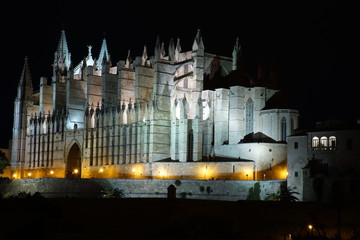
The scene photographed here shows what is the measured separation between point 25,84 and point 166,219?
4240cm

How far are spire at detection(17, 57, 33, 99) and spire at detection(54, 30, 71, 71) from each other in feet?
10.6

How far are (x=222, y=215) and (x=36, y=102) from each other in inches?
1862

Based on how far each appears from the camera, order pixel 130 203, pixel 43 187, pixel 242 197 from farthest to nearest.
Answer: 1. pixel 43 187
2. pixel 242 197
3. pixel 130 203

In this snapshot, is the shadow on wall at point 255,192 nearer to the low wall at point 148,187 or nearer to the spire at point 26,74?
the low wall at point 148,187

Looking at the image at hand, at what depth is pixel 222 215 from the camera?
4866cm

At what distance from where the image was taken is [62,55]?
90375 mm

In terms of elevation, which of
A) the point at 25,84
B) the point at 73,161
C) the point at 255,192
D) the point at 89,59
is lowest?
the point at 255,192

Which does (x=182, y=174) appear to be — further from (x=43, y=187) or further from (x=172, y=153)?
(x=43, y=187)

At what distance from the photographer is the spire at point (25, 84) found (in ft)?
289

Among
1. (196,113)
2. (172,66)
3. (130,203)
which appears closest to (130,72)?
(172,66)

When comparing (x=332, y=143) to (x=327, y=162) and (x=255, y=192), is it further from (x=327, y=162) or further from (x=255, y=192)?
(x=255, y=192)

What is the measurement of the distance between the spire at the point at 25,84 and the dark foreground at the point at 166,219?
3431 cm

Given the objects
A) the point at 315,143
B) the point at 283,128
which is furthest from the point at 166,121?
the point at 315,143

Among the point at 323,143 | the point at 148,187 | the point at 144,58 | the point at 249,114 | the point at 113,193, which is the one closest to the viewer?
the point at 323,143
